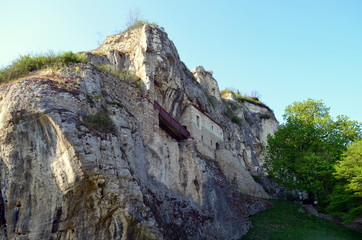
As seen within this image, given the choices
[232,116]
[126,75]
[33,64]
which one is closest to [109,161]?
[33,64]

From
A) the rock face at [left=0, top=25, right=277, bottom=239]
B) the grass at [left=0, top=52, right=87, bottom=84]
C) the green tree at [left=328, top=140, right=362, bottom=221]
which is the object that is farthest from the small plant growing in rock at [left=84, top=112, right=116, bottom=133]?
the green tree at [left=328, top=140, right=362, bottom=221]

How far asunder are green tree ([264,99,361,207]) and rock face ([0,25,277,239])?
4493mm

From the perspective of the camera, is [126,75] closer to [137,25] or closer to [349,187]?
[137,25]

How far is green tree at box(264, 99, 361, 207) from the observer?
29953 millimetres

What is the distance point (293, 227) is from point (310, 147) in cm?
959

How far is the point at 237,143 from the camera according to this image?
43.3 meters

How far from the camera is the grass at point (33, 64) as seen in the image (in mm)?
20578

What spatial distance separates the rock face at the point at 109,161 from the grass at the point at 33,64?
70 cm

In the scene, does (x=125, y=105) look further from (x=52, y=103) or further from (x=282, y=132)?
(x=282, y=132)

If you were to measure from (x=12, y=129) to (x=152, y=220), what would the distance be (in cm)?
761

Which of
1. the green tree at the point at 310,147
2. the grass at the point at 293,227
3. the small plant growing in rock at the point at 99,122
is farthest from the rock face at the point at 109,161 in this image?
the green tree at the point at 310,147

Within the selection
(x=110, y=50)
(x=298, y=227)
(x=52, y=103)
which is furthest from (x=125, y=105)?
(x=298, y=227)

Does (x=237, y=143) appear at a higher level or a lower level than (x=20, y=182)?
higher

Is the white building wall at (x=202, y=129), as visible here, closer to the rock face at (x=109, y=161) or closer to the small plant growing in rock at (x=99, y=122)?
the rock face at (x=109, y=161)
